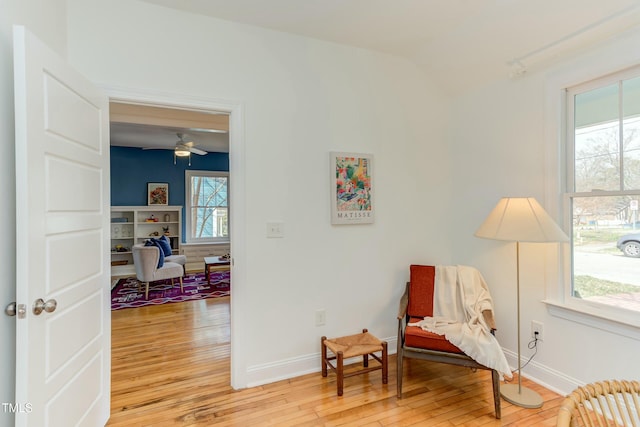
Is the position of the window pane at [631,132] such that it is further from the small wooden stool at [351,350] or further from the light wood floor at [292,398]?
the small wooden stool at [351,350]

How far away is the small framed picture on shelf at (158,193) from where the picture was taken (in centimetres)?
673

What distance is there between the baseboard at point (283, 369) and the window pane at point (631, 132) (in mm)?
2344

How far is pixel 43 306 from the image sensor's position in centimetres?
137

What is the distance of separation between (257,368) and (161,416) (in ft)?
2.20

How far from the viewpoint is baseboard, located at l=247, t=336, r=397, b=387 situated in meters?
2.46

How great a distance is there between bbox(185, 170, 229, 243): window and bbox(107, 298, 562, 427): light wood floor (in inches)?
170

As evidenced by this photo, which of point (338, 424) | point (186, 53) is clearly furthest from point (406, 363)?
point (186, 53)

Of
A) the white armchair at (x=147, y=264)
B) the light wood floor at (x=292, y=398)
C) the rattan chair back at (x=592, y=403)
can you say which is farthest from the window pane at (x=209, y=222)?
the rattan chair back at (x=592, y=403)

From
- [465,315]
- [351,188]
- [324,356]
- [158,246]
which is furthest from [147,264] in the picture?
[465,315]

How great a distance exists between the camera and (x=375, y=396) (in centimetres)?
229

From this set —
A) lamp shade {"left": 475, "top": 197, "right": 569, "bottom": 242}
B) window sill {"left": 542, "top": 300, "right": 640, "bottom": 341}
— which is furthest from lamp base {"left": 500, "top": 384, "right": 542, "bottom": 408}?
lamp shade {"left": 475, "top": 197, "right": 569, "bottom": 242}

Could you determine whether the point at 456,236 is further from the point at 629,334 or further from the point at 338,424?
the point at 338,424

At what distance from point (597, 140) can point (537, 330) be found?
1415 millimetres

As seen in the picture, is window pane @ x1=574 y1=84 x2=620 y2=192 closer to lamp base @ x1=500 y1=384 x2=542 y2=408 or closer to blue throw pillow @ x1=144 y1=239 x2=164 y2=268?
lamp base @ x1=500 y1=384 x2=542 y2=408
